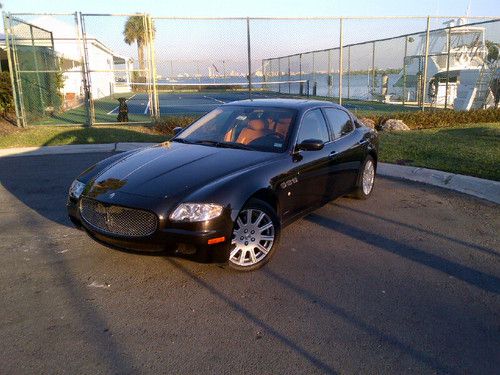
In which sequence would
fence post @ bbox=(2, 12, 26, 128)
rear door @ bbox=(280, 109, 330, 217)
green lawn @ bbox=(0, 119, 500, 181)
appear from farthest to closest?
fence post @ bbox=(2, 12, 26, 128), green lawn @ bbox=(0, 119, 500, 181), rear door @ bbox=(280, 109, 330, 217)

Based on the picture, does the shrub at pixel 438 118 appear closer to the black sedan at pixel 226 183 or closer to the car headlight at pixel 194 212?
the black sedan at pixel 226 183

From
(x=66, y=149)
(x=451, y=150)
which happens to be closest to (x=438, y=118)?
(x=451, y=150)

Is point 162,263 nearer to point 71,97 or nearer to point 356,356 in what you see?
point 356,356

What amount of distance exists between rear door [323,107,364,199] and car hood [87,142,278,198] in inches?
43.7

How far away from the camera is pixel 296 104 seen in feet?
17.7

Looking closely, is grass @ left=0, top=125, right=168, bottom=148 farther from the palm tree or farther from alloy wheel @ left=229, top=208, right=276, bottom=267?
alloy wheel @ left=229, top=208, right=276, bottom=267

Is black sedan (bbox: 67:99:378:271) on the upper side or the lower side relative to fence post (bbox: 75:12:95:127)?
lower

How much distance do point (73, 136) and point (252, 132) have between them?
312 inches

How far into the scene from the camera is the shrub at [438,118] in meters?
13.7

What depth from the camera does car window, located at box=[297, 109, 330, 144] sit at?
5024 millimetres

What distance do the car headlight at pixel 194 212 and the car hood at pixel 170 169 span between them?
0.53ft

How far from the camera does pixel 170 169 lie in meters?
4.24

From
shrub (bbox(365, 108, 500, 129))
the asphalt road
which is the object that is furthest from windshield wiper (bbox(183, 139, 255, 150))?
shrub (bbox(365, 108, 500, 129))

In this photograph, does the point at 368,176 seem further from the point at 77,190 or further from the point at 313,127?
the point at 77,190
